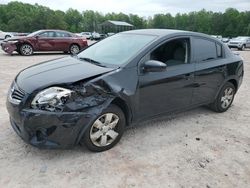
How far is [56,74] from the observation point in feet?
11.7

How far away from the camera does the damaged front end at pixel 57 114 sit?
3148 millimetres

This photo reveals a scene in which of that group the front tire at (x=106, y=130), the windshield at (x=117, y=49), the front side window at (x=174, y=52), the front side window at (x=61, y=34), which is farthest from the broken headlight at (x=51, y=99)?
the front side window at (x=61, y=34)

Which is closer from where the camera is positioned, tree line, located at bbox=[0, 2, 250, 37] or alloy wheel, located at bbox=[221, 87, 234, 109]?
alloy wheel, located at bbox=[221, 87, 234, 109]

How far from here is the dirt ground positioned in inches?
120

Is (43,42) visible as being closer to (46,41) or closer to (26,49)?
(46,41)

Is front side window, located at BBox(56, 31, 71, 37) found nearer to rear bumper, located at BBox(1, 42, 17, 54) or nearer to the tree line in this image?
rear bumper, located at BBox(1, 42, 17, 54)

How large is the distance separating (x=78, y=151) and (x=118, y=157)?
52cm

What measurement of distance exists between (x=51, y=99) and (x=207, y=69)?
8.91ft

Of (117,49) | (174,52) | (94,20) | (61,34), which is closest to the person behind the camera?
(117,49)

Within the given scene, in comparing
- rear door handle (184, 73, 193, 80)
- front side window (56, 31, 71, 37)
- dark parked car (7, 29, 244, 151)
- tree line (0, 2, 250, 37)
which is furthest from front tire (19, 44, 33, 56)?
tree line (0, 2, 250, 37)

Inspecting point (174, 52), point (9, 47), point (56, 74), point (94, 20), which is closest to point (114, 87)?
point (56, 74)

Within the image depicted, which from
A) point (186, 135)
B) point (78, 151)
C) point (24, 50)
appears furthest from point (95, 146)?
point (24, 50)

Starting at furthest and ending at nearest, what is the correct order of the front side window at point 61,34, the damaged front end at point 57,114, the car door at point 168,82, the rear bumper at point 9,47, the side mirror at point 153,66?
the front side window at point 61,34
the rear bumper at point 9,47
the car door at point 168,82
the side mirror at point 153,66
the damaged front end at point 57,114

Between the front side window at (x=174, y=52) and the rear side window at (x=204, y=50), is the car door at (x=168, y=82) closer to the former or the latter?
the front side window at (x=174, y=52)
